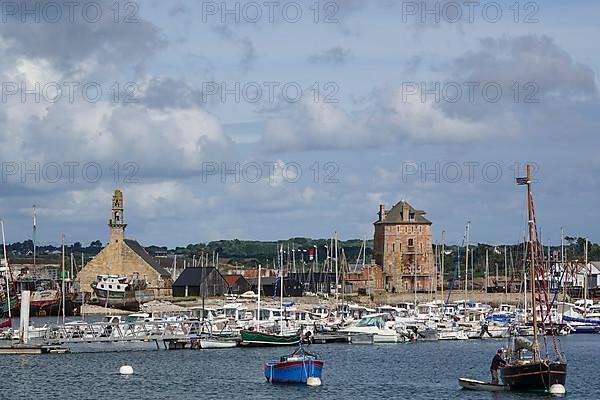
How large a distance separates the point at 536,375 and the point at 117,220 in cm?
10716

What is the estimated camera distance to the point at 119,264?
14812 cm

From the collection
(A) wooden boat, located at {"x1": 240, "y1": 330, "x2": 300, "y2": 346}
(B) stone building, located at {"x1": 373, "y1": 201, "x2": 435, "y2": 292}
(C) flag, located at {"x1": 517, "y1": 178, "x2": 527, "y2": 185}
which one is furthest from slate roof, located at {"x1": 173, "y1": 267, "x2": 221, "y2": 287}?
(C) flag, located at {"x1": 517, "y1": 178, "x2": 527, "y2": 185}

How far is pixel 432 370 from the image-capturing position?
6378cm

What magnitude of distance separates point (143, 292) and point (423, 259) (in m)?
35.6

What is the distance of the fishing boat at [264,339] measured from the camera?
7625cm

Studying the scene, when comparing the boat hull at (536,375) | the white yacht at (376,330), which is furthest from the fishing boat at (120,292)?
the boat hull at (536,375)

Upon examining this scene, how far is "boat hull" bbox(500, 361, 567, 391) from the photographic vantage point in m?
47.2

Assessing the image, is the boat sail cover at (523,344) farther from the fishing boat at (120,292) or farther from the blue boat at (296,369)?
the fishing boat at (120,292)

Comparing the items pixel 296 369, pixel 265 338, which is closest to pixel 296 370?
pixel 296 369

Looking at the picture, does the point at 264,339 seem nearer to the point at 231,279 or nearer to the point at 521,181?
the point at 521,181

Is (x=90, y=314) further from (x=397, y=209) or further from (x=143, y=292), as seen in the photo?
(x=397, y=209)

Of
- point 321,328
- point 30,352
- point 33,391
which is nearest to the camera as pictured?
point 33,391

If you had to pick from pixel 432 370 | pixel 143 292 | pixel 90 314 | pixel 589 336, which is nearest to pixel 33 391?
pixel 432 370

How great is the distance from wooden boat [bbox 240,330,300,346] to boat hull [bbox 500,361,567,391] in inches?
1198
